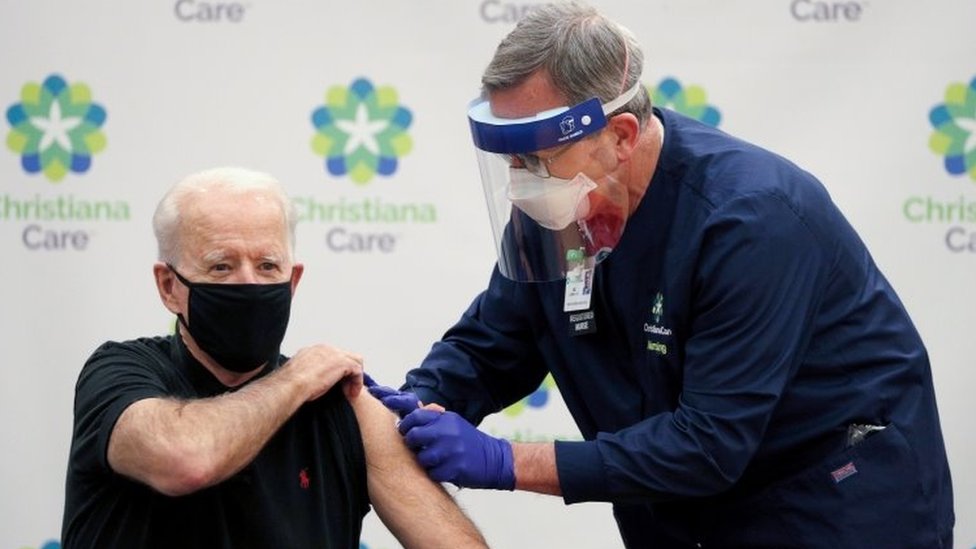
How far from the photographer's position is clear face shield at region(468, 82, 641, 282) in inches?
94.0

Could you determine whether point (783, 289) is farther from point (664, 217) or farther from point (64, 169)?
point (64, 169)

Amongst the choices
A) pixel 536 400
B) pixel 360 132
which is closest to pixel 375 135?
pixel 360 132

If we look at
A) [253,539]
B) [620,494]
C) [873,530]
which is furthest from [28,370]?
[873,530]

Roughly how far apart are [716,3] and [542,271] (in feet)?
4.49

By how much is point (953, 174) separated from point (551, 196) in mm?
1643

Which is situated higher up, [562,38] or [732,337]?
[562,38]

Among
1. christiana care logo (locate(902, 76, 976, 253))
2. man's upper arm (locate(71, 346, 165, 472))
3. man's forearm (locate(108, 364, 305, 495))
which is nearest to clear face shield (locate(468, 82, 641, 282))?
man's forearm (locate(108, 364, 305, 495))

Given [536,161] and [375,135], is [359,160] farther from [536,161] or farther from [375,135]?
[536,161]

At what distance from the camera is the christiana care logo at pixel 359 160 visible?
3.75 m

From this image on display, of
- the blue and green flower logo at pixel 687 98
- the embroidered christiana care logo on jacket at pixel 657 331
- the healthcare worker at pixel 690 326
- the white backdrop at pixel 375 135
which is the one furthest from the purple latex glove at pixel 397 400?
the blue and green flower logo at pixel 687 98

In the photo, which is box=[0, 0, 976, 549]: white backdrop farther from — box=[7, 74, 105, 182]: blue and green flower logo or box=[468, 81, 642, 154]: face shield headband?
box=[468, 81, 642, 154]: face shield headband

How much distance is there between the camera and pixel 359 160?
3.76 metres

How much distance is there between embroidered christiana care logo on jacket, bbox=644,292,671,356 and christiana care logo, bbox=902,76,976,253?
1.46 m

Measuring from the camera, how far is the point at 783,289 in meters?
2.35
